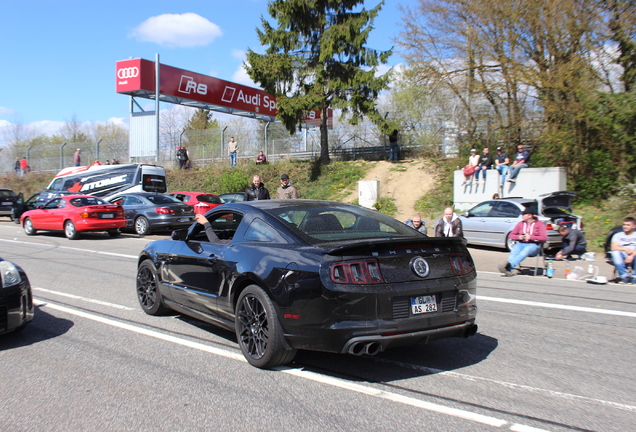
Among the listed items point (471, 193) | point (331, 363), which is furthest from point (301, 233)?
point (471, 193)

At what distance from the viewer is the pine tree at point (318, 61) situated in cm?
2525

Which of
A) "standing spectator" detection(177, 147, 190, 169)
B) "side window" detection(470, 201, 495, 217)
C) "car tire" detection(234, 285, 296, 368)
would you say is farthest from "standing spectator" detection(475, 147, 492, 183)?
"standing spectator" detection(177, 147, 190, 169)

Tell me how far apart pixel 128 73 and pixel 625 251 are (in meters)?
28.2

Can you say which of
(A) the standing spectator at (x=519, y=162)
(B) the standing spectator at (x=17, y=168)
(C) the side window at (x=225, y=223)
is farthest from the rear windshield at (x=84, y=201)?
(B) the standing spectator at (x=17, y=168)

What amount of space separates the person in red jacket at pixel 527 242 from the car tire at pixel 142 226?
12327mm

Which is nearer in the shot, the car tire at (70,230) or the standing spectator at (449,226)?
the standing spectator at (449,226)

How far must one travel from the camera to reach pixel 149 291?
6.53 meters

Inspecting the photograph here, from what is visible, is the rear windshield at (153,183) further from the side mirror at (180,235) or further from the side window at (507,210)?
the side mirror at (180,235)

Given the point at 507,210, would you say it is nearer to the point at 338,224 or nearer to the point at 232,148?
the point at 338,224

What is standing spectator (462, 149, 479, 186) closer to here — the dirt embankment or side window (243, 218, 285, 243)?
the dirt embankment

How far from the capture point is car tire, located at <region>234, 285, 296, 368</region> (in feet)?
14.2

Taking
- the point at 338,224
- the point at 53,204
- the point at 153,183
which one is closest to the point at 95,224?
the point at 53,204

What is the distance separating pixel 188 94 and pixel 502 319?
95.6ft

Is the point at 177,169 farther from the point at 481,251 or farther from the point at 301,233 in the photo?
the point at 301,233
